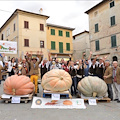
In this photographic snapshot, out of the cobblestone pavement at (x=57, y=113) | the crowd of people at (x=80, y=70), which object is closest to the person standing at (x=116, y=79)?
the crowd of people at (x=80, y=70)

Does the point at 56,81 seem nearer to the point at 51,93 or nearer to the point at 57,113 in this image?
the point at 51,93

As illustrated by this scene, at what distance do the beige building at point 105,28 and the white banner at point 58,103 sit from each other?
46.6ft

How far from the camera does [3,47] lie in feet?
46.1

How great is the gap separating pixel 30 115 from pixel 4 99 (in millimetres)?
1558

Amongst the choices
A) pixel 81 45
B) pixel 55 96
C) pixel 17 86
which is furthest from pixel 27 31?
pixel 55 96

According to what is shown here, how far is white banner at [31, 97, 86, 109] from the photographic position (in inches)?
164

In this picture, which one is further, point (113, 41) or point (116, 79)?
point (113, 41)

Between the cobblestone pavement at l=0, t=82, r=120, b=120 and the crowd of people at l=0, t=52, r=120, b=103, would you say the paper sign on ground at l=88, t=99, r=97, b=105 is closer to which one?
the cobblestone pavement at l=0, t=82, r=120, b=120

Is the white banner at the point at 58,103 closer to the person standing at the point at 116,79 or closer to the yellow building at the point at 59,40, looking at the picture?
the person standing at the point at 116,79

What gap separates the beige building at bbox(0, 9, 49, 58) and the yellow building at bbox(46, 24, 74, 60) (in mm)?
1349

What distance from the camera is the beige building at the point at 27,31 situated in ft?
66.3

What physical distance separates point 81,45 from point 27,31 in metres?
11.1

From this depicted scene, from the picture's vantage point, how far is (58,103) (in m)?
4.38

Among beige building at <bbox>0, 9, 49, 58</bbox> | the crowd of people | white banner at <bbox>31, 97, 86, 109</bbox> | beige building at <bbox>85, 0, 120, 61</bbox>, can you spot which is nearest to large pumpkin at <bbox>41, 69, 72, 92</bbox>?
white banner at <bbox>31, 97, 86, 109</bbox>
